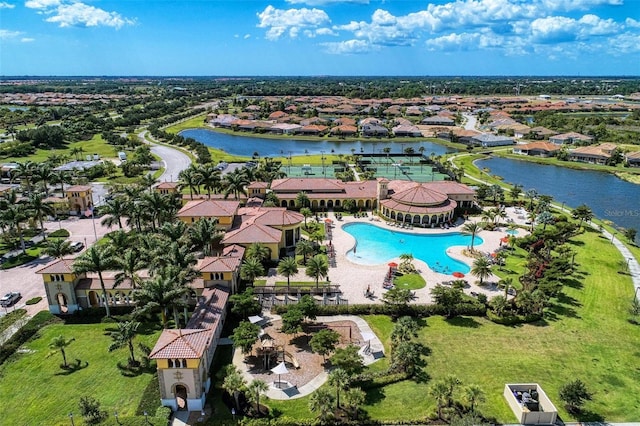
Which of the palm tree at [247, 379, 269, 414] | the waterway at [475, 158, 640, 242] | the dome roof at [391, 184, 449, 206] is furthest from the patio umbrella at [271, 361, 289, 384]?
the waterway at [475, 158, 640, 242]

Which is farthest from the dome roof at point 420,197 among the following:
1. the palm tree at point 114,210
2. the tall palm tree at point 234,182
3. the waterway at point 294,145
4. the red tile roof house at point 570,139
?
the red tile roof house at point 570,139

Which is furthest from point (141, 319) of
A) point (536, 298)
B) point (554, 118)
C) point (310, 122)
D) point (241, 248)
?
point (554, 118)

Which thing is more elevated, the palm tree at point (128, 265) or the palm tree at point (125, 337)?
the palm tree at point (128, 265)

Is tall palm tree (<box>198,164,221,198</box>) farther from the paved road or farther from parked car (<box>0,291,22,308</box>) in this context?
parked car (<box>0,291,22,308</box>)

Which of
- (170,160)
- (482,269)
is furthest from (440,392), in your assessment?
(170,160)

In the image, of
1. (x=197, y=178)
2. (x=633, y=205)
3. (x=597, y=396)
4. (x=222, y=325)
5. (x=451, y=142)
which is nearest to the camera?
(x=597, y=396)

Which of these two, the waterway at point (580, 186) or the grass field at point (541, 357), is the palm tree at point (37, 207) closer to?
the grass field at point (541, 357)

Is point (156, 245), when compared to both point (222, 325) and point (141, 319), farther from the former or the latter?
point (222, 325)
